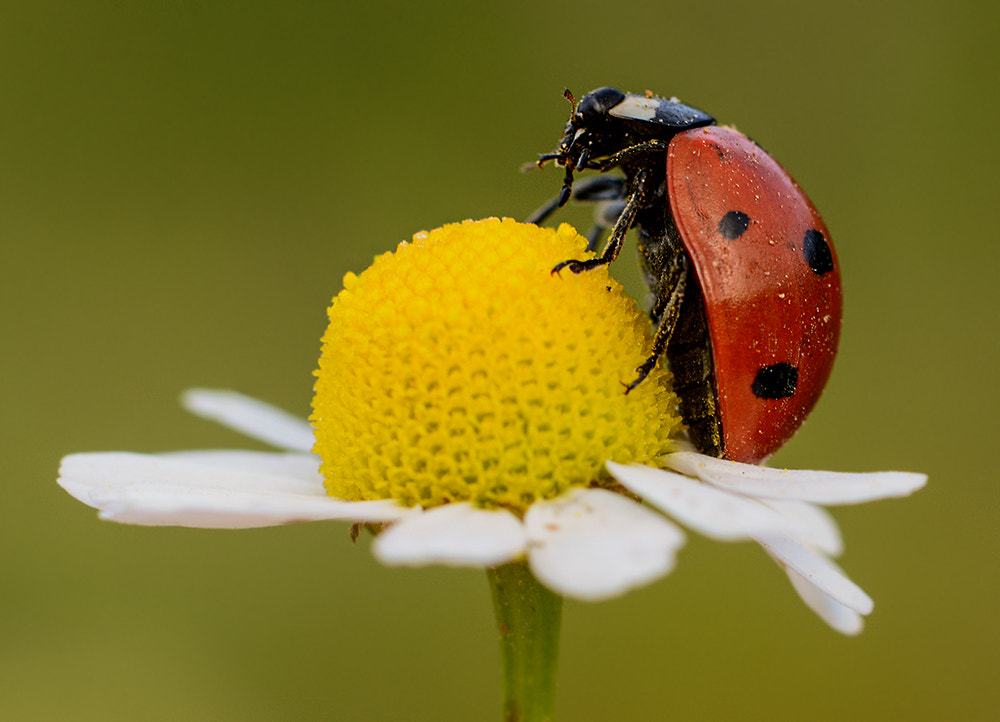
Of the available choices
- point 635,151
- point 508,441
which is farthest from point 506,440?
point 635,151

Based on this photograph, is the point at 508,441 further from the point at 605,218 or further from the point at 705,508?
the point at 605,218

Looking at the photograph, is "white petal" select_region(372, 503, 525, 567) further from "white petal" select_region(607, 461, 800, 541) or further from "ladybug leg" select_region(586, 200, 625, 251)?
"ladybug leg" select_region(586, 200, 625, 251)

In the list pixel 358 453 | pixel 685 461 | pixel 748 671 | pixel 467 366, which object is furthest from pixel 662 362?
pixel 748 671

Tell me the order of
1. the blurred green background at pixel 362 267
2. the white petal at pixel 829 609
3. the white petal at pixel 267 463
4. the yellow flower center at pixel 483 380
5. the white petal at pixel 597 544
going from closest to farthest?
1. the white petal at pixel 597 544
2. the yellow flower center at pixel 483 380
3. the white petal at pixel 829 609
4. the white petal at pixel 267 463
5. the blurred green background at pixel 362 267

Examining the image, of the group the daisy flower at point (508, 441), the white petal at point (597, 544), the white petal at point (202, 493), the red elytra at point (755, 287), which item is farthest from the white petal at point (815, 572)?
the white petal at point (202, 493)

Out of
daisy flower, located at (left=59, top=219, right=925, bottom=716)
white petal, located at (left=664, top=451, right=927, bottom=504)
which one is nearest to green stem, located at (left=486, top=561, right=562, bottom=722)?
daisy flower, located at (left=59, top=219, right=925, bottom=716)

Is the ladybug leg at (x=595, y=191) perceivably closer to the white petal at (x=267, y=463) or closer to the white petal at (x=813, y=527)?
the white petal at (x=267, y=463)

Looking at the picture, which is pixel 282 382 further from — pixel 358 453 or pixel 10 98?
pixel 358 453
